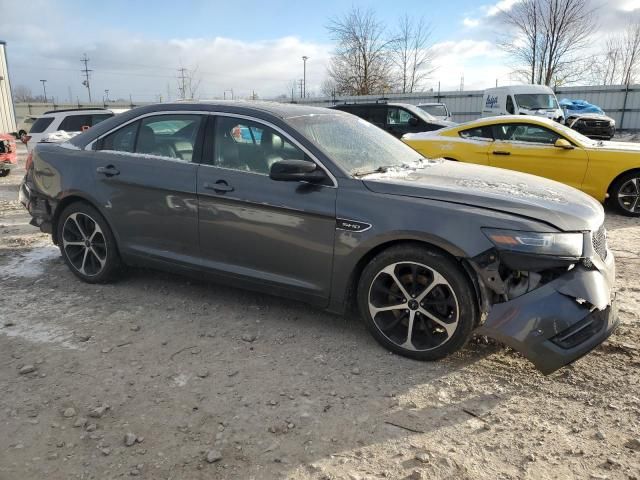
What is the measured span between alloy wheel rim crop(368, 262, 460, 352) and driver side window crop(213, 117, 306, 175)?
1.10 m

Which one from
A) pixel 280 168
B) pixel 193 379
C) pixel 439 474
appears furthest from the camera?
pixel 280 168

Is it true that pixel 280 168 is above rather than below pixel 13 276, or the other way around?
above

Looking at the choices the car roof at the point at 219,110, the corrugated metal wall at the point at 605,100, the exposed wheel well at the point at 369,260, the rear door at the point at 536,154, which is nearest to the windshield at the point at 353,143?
the car roof at the point at 219,110

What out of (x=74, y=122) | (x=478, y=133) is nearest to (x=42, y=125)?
(x=74, y=122)

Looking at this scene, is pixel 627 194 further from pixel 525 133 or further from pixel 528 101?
pixel 528 101

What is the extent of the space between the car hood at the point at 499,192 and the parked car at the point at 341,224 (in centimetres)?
1

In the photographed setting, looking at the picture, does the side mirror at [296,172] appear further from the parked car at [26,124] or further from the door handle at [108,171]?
the parked car at [26,124]

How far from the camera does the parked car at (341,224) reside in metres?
2.97

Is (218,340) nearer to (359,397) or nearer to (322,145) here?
(359,397)

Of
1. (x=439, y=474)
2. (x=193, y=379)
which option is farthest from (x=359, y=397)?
(x=193, y=379)

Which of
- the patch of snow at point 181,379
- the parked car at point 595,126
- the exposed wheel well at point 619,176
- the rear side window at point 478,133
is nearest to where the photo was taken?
the patch of snow at point 181,379

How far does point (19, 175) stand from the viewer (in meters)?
13.5

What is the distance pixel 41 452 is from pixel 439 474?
195 cm

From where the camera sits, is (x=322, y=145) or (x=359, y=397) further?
(x=322, y=145)
